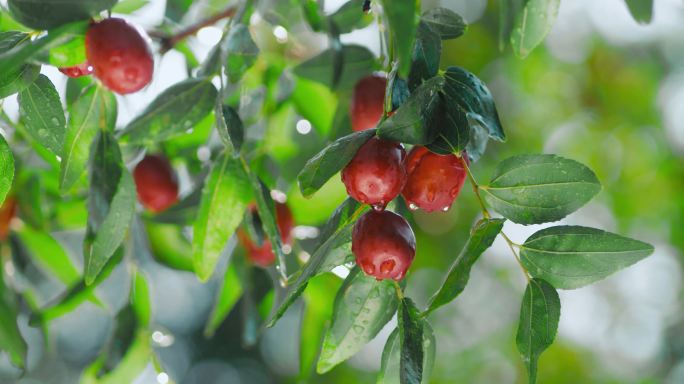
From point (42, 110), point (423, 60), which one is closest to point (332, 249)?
point (423, 60)

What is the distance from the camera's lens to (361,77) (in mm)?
879

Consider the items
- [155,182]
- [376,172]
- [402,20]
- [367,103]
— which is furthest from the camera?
[155,182]

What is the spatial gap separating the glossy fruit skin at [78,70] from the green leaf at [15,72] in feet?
0.16

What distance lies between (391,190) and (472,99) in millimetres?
82

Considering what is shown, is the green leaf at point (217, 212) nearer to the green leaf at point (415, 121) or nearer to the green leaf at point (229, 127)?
the green leaf at point (229, 127)

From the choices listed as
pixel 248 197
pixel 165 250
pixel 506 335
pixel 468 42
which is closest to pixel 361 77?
pixel 248 197

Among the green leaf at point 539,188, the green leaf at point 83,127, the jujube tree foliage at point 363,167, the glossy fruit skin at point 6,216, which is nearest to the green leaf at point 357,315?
the jujube tree foliage at point 363,167

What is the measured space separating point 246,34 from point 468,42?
1.61 metres

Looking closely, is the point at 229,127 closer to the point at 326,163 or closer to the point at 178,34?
the point at 326,163

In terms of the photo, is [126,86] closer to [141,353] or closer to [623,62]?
[141,353]

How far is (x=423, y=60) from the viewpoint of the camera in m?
Result: 0.59

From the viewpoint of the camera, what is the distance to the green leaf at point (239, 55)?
0.68 m

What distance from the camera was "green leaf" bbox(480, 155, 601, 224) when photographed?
Result: 0.59 metres

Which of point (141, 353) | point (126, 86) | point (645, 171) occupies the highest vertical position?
point (126, 86)
